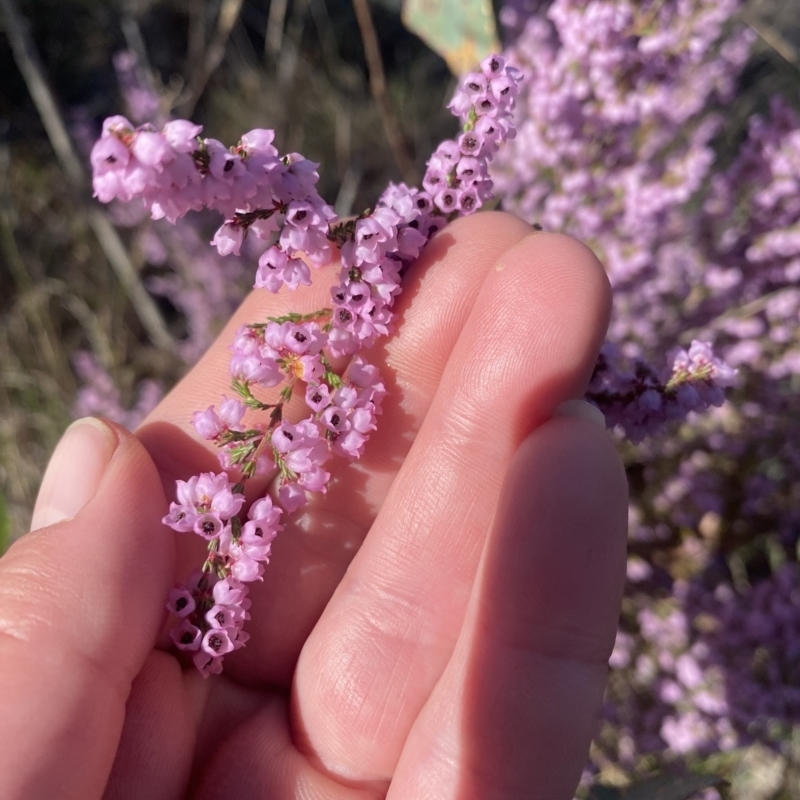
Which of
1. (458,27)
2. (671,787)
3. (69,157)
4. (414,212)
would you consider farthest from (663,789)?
(69,157)

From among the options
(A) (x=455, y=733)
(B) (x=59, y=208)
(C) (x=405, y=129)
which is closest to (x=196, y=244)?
(B) (x=59, y=208)

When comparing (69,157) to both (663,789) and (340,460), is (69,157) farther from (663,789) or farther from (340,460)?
(663,789)

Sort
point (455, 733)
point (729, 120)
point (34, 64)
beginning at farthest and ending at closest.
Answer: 1. point (729, 120)
2. point (34, 64)
3. point (455, 733)

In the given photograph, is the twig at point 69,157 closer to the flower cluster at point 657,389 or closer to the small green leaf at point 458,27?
the small green leaf at point 458,27

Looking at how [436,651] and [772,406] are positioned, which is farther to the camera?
[772,406]

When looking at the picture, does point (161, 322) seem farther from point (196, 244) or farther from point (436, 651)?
point (436, 651)

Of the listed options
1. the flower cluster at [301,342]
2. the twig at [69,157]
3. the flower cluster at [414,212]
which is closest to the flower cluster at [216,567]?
the flower cluster at [301,342]

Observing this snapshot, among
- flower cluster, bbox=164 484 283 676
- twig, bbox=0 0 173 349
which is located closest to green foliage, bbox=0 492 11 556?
flower cluster, bbox=164 484 283 676
